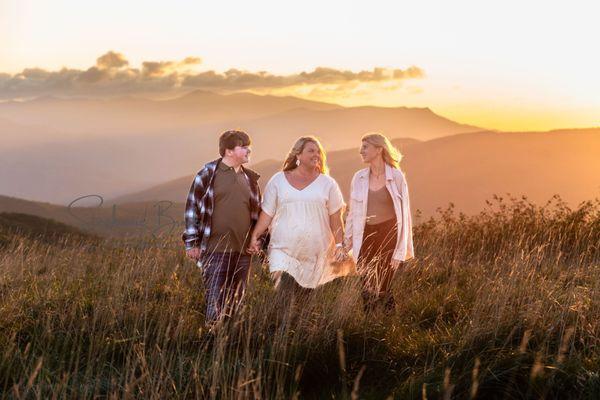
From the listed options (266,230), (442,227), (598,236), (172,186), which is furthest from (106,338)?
(172,186)

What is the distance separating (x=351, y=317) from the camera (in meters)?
5.83

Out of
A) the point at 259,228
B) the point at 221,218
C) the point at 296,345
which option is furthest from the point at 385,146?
the point at 296,345

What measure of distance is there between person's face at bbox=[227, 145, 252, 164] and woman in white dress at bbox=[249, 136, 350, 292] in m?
0.35

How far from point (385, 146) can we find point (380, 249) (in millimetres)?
1024

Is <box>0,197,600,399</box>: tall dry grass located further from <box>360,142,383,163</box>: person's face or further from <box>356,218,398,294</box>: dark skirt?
<box>360,142,383,163</box>: person's face

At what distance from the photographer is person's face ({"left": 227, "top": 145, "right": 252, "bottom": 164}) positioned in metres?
6.47

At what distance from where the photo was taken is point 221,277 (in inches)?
258

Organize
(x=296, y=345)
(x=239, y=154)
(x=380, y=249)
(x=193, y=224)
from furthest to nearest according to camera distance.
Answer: (x=380, y=249), (x=193, y=224), (x=239, y=154), (x=296, y=345)

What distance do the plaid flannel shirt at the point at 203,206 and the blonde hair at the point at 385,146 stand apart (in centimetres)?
134

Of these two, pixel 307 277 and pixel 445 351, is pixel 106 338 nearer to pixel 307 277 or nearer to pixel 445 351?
pixel 307 277

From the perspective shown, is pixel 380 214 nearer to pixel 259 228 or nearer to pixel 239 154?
pixel 259 228

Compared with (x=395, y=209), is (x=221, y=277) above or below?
below

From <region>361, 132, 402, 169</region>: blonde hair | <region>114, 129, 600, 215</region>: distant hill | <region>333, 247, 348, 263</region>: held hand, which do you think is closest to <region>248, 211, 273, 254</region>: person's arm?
<region>333, 247, 348, 263</region>: held hand

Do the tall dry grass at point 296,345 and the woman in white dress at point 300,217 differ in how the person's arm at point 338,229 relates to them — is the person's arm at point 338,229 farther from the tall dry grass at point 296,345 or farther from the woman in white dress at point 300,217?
the tall dry grass at point 296,345
